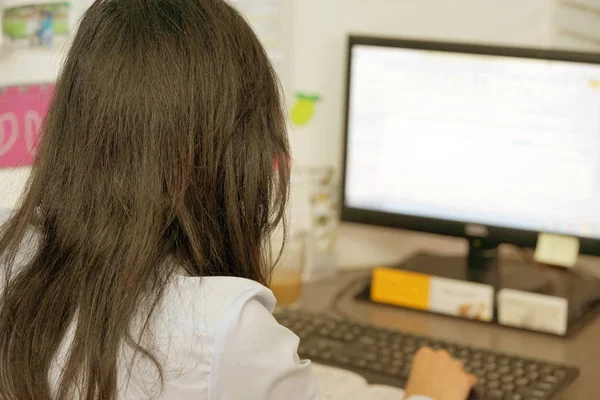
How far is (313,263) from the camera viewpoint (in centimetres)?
162

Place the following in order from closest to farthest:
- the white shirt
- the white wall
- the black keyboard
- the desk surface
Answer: the white shirt → the black keyboard → the desk surface → the white wall

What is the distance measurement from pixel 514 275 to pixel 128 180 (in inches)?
36.6

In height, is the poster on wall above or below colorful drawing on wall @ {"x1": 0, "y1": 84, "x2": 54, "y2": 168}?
above

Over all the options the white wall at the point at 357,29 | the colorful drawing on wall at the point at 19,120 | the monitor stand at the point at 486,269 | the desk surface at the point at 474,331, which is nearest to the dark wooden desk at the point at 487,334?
the desk surface at the point at 474,331

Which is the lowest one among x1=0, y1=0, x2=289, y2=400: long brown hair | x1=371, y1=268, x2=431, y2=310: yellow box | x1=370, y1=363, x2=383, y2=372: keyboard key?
x1=370, y1=363, x2=383, y2=372: keyboard key

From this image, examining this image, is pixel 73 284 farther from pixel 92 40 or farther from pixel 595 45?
pixel 595 45

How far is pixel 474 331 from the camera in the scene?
142 cm

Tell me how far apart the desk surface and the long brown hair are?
1.95 feet

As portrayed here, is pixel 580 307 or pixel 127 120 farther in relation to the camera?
pixel 580 307

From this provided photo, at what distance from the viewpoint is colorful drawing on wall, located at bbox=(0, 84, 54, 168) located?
4.42ft

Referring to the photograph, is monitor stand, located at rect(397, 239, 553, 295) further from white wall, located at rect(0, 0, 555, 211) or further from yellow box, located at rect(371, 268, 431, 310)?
white wall, located at rect(0, 0, 555, 211)

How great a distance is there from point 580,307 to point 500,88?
0.40 m

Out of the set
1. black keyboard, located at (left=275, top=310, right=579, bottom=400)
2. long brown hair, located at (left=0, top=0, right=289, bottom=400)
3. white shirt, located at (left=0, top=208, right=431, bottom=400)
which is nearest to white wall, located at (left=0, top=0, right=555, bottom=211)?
black keyboard, located at (left=275, top=310, right=579, bottom=400)

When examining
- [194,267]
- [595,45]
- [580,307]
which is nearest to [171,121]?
[194,267]
